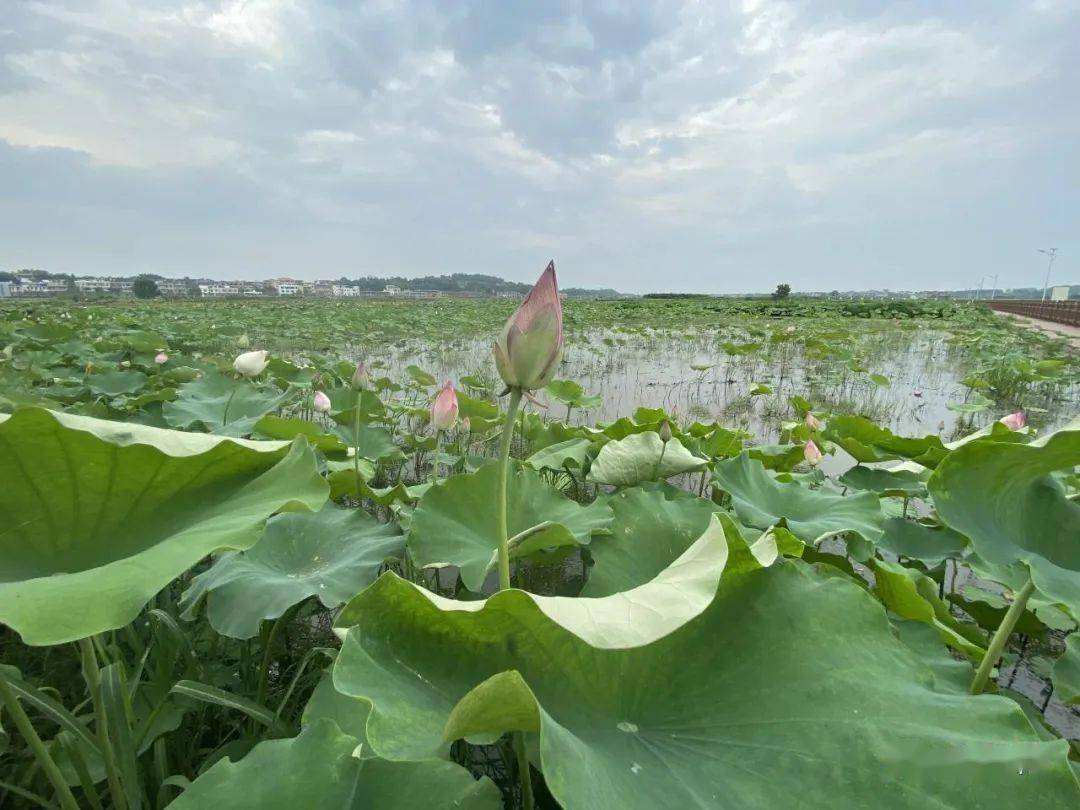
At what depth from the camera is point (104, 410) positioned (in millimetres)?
2250

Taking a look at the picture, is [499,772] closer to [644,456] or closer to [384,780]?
[384,780]

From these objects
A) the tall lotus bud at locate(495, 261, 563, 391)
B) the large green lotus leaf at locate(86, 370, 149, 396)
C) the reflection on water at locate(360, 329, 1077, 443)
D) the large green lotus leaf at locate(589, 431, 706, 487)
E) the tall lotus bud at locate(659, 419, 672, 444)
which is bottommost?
the reflection on water at locate(360, 329, 1077, 443)

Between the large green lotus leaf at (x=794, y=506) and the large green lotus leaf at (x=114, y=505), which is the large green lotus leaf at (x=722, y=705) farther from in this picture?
the large green lotus leaf at (x=794, y=506)

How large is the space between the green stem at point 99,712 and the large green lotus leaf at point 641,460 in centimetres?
141

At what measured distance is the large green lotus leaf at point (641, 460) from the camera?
1893mm

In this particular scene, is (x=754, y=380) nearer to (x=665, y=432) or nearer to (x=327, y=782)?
(x=665, y=432)

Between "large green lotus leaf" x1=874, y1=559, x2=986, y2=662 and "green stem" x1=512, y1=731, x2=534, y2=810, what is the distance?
2.35 feet

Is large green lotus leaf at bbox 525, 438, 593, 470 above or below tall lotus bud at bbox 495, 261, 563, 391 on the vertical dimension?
below

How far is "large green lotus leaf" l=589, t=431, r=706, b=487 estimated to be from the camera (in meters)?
1.89

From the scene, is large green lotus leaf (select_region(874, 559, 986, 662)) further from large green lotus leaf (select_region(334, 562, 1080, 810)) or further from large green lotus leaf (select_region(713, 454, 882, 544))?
large green lotus leaf (select_region(334, 562, 1080, 810))

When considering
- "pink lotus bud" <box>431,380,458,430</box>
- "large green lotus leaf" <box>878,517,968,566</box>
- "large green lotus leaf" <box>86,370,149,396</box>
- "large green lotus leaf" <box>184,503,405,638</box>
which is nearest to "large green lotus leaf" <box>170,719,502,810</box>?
"large green lotus leaf" <box>184,503,405,638</box>

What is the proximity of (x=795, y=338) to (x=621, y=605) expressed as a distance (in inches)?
419

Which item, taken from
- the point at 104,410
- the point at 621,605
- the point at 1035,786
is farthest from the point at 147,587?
the point at 104,410

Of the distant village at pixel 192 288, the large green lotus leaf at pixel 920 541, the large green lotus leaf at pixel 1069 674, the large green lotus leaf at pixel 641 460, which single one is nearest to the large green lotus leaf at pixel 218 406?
the large green lotus leaf at pixel 641 460
